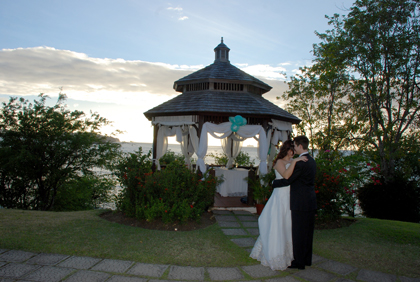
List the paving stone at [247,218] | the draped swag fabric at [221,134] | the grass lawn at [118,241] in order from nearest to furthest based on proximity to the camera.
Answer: the grass lawn at [118,241]
the paving stone at [247,218]
the draped swag fabric at [221,134]

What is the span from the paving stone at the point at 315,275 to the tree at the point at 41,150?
9.79 m

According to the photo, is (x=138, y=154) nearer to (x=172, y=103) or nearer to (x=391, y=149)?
(x=172, y=103)

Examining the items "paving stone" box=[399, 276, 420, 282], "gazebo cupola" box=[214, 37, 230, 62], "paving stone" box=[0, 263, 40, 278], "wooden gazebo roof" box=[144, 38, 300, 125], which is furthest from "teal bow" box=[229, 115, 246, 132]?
"paving stone" box=[0, 263, 40, 278]

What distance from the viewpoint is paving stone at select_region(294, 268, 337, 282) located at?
389 centimetres

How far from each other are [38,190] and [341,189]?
1174 cm

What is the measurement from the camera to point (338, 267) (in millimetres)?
4316

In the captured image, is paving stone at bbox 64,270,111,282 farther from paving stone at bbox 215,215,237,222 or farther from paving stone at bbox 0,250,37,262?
paving stone at bbox 215,215,237,222

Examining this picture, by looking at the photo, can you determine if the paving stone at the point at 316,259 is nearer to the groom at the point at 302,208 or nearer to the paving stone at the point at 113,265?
the groom at the point at 302,208

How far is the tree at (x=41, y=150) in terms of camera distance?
1087cm

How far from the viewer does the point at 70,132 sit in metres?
11.8

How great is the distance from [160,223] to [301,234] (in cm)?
324

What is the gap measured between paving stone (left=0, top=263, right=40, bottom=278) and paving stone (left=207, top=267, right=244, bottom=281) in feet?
7.96

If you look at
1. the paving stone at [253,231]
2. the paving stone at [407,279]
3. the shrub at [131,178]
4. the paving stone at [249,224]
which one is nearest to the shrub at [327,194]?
the paving stone at [249,224]

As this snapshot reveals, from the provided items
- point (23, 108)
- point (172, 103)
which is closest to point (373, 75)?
point (172, 103)
